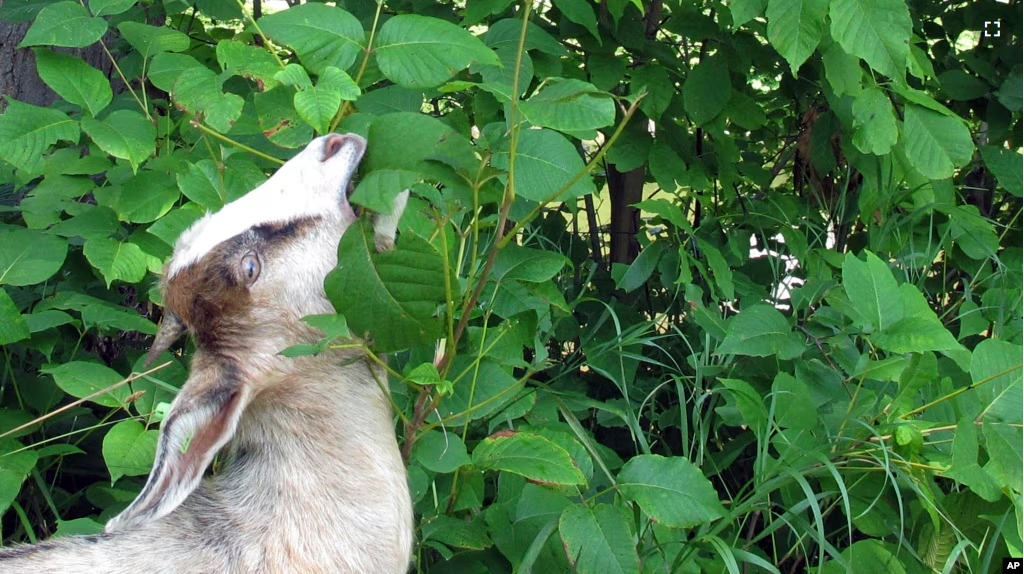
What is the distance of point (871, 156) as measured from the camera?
3082mm

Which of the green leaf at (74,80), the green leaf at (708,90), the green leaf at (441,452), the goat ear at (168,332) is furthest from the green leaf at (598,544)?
the green leaf at (74,80)

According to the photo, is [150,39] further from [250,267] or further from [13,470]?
[13,470]

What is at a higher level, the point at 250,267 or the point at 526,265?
the point at 250,267

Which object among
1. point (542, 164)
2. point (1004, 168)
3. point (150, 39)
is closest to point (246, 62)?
point (150, 39)

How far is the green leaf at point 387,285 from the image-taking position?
1.74m

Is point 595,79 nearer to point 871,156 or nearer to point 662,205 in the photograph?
point 662,205

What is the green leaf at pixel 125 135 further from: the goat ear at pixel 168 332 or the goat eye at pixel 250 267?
the goat eye at pixel 250 267

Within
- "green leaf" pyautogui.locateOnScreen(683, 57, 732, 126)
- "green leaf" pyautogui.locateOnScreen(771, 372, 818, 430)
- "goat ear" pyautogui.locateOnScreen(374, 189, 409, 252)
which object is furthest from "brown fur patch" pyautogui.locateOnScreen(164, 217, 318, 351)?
"green leaf" pyautogui.locateOnScreen(683, 57, 732, 126)

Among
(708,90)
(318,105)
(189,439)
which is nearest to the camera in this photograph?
(189,439)

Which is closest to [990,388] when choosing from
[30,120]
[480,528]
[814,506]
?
[814,506]

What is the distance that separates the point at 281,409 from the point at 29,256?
0.94 metres

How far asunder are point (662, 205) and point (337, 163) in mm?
1165

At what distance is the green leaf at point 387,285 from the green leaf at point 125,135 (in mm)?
979

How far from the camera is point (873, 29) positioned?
2.27 meters
